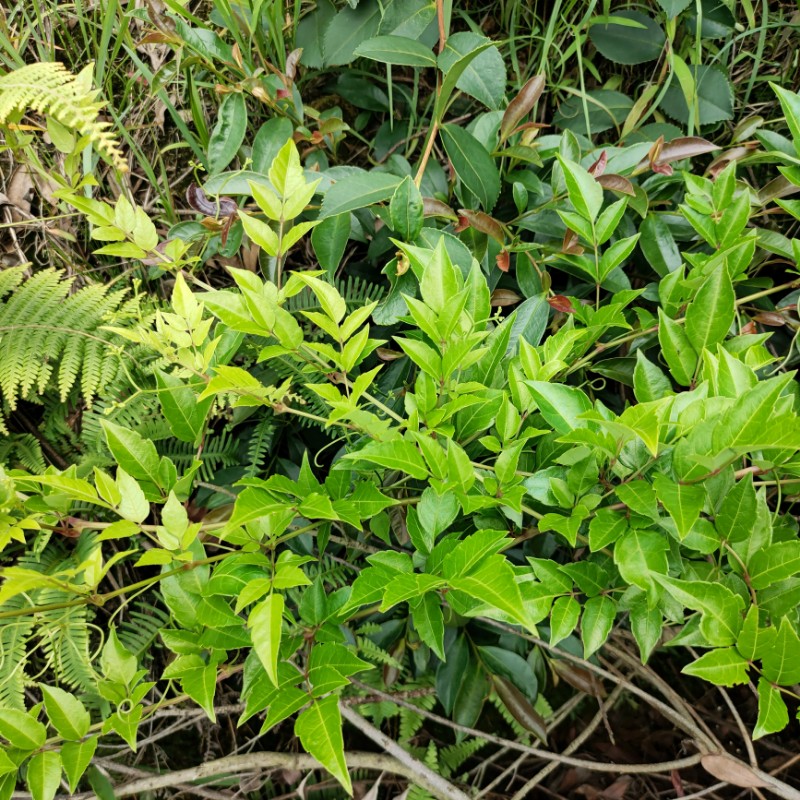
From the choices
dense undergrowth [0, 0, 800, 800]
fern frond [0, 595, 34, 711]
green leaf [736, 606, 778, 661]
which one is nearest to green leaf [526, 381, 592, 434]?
dense undergrowth [0, 0, 800, 800]

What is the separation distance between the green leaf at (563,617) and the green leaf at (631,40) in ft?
Result: 3.48

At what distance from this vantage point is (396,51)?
3.32 feet

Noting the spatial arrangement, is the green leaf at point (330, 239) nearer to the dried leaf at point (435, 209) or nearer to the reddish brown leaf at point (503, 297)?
the dried leaf at point (435, 209)

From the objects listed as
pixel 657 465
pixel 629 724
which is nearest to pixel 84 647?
pixel 657 465

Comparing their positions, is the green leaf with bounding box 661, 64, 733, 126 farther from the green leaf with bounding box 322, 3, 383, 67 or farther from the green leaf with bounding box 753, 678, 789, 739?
the green leaf with bounding box 753, 678, 789, 739

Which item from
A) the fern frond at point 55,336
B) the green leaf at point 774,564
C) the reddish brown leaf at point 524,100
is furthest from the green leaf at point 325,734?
the reddish brown leaf at point 524,100

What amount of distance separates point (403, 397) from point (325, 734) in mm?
596

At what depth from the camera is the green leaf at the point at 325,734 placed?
22.0 inches

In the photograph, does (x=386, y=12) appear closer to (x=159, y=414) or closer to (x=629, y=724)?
(x=159, y=414)

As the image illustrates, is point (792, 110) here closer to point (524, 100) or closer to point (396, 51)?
point (524, 100)

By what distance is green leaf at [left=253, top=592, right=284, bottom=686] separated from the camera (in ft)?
1.82

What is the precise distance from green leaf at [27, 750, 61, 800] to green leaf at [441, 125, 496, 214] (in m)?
0.96

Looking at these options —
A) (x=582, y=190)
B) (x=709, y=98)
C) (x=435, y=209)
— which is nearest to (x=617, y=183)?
(x=582, y=190)

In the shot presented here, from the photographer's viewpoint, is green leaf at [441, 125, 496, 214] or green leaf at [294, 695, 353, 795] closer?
green leaf at [294, 695, 353, 795]
